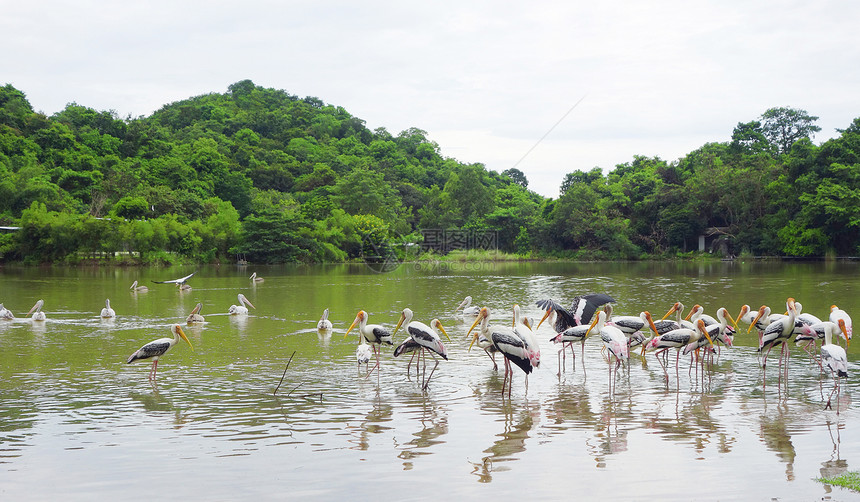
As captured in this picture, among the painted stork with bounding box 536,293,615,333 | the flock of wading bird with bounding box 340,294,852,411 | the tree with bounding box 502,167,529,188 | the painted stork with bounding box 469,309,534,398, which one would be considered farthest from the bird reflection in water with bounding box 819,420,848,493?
the tree with bounding box 502,167,529,188

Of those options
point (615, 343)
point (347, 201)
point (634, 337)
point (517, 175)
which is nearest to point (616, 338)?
Answer: point (615, 343)

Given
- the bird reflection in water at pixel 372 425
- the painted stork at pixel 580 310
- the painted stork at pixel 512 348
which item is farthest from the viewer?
the painted stork at pixel 580 310

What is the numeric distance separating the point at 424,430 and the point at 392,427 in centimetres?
37

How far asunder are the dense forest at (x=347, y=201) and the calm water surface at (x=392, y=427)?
4548 centimetres

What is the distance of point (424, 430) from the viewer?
759 centimetres

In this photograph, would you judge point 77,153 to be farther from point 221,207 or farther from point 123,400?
point 123,400

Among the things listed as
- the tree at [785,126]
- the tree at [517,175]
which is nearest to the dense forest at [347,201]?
the tree at [785,126]

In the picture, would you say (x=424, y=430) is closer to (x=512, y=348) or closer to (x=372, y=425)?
(x=372, y=425)

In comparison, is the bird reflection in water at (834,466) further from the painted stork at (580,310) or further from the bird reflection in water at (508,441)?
the painted stork at (580,310)

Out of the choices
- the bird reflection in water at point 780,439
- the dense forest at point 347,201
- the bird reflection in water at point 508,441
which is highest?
the dense forest at point 347,201

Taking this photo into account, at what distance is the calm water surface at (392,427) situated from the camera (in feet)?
19.5

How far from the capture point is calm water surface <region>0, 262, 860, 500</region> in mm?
5934

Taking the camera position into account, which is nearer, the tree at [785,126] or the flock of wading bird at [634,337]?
the flock of wading bird at [634,337]

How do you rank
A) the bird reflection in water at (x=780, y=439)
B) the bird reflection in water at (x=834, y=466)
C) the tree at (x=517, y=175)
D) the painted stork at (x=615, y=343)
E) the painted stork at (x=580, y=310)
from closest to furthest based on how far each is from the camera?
the bird reflection in water at (x=834, y=466), the bird reflection in water at (x=780, y=439), the painted stork at (x=615, y=343), the painted stork at (x=580, y=310), the tree at (x=517, y=175)
